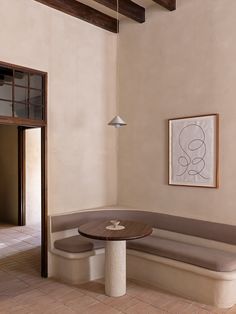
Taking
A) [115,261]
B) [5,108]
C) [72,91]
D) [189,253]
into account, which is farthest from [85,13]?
[189,253]

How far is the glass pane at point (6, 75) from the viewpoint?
3643mm

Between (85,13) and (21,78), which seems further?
(85,13)

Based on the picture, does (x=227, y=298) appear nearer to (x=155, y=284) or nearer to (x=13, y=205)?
(x=155, y=284)

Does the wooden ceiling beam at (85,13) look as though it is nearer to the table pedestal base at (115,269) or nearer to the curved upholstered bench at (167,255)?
the curved upholstered bench at (167,255)

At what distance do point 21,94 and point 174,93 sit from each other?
206 centimetres

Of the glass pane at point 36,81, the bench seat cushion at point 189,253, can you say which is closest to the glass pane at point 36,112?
the glass pane at point 36,81

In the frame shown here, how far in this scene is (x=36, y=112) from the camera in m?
3.96

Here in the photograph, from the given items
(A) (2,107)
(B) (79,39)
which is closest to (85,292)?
(A) (2,107)

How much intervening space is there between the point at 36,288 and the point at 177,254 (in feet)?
5.72

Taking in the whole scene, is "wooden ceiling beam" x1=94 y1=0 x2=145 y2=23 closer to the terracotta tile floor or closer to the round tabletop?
the round tabletop

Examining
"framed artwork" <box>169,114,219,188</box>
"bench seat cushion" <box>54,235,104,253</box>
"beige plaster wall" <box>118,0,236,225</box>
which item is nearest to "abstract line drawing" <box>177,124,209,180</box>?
"framed artwork" <box>169,114,219,188</box>

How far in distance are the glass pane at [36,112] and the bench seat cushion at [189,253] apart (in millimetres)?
2040

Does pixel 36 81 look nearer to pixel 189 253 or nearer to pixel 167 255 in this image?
pixel 167 255

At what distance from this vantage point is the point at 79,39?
4.44m
